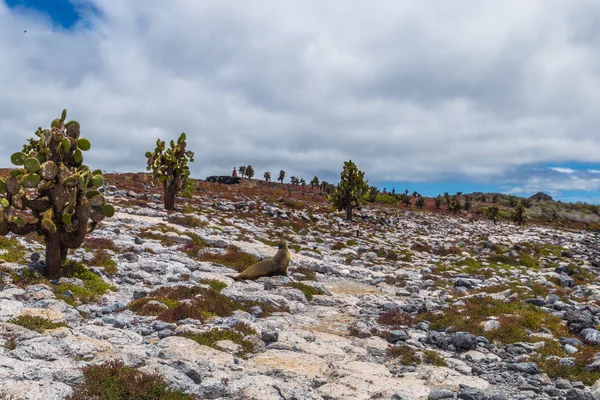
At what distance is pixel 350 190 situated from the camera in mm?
51219

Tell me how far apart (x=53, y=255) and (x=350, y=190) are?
132ft

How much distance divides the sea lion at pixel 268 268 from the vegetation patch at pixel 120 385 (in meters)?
10.8

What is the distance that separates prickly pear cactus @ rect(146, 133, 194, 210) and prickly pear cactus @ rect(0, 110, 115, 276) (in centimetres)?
2380

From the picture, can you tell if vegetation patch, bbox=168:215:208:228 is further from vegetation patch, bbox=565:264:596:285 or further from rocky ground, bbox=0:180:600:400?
vegetation patch, bbox=565:264:596:285

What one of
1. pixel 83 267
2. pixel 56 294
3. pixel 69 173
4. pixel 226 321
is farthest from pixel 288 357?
pixel 69 173

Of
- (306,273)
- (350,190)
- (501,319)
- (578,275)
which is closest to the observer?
(501,319)

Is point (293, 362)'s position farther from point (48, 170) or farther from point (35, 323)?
point (48, 170)

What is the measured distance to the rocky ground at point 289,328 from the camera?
8.14 meters

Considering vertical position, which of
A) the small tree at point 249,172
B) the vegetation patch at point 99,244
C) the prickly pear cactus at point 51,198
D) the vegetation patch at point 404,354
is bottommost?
the vegetation patch at point 404,354

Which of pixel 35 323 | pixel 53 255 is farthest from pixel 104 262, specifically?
pixel 35 323

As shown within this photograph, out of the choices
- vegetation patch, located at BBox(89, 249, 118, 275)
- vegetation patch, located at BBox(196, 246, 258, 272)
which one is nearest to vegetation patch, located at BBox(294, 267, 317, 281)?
vegetation patch, located at BBox(196, 246, 258, 272)

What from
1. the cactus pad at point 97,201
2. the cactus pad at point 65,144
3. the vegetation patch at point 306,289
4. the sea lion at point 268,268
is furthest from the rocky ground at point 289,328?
the cactus pad at point 65,144

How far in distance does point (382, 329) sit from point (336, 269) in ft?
35.8

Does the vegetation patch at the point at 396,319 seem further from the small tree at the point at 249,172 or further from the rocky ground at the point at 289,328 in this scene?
the small tree at the point at 249,172
